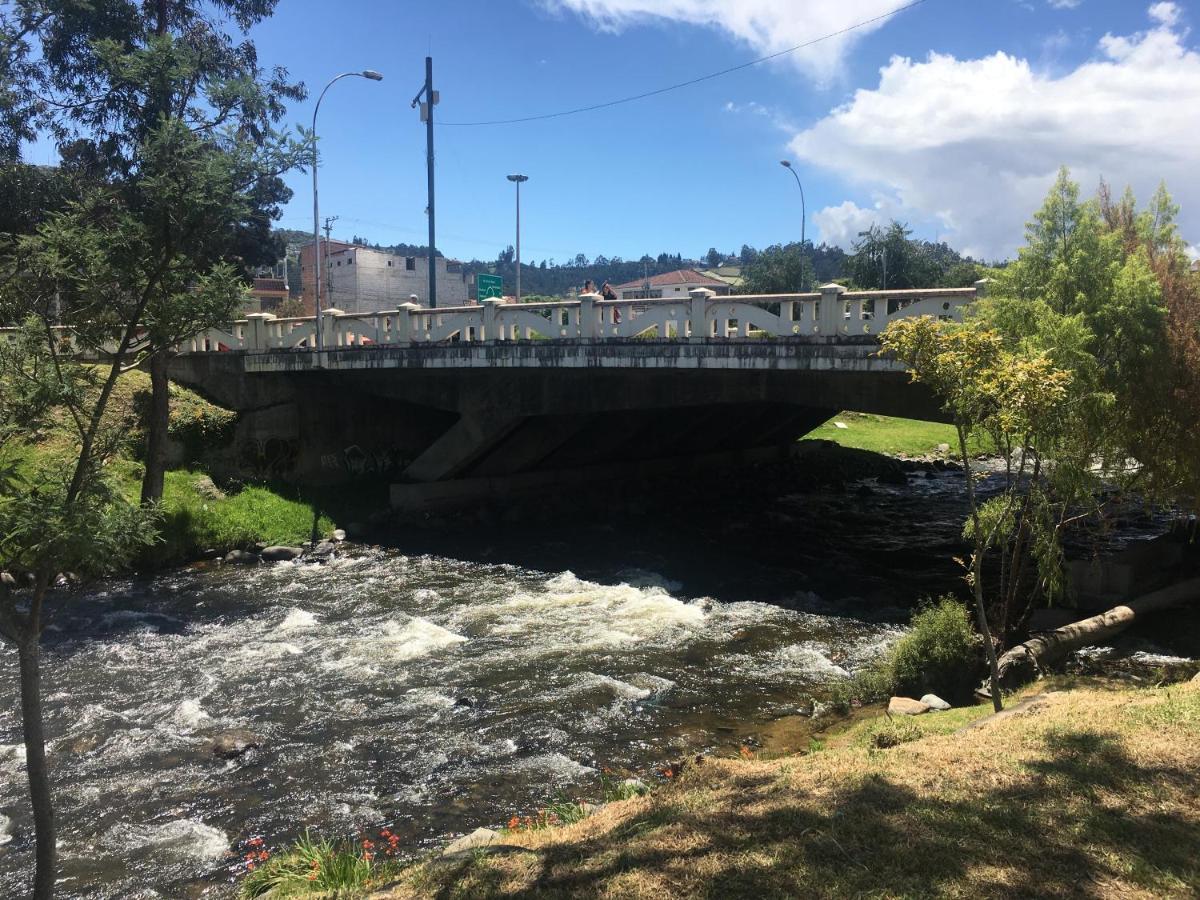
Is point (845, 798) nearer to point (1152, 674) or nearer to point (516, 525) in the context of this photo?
point (1152, 674)

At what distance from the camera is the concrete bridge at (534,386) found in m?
18.7

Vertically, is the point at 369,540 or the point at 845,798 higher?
the point at 845,798

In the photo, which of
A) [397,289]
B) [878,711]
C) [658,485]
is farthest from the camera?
[397,289]

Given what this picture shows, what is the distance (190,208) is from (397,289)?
8344 centimetres

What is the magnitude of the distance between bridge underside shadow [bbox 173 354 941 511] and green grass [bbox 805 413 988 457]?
1114 centimetres

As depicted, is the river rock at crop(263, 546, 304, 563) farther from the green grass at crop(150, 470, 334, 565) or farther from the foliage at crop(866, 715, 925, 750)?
the foliage at crop(866, 715, 925, 750)

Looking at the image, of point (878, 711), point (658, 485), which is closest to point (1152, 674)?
point (878, 711)

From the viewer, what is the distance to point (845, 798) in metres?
6.85

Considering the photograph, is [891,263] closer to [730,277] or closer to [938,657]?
[938,657]

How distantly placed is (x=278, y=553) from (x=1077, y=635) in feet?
63.2

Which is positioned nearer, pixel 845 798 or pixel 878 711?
pixel 845 798

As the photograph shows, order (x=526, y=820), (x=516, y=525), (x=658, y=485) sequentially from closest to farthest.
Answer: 1. (x=526, y=820)
2. (x=516, y=525)
3. (x=658, y=485)

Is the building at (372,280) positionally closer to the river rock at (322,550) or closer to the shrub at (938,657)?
the river rock at (322,550)

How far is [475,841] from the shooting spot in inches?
312
